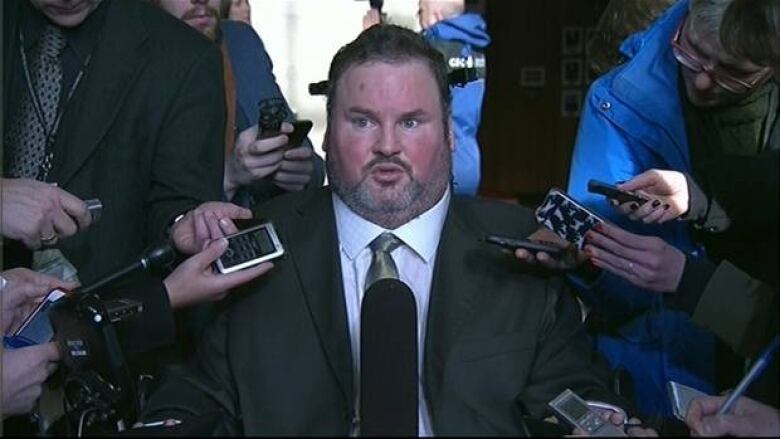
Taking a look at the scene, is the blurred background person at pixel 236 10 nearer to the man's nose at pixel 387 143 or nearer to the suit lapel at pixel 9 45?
the suit lapel at pixel 9 45

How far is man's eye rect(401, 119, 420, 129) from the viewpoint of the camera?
2.55 m

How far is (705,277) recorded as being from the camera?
2.54 metres

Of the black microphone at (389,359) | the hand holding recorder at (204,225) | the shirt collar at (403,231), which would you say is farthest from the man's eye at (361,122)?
the black microphone at (389,359)

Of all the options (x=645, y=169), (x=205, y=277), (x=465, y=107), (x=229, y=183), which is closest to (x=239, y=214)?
(x=205, y=277)

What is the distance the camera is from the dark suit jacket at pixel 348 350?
7.83ft

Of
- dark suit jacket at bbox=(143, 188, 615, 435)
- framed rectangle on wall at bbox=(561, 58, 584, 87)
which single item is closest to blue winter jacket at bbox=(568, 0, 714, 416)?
dark suit jacket at bbox=(143, 188, 615, 435)

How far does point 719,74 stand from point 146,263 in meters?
1.36

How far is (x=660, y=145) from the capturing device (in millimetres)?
2904

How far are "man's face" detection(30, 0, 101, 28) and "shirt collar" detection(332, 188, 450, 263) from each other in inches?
29.7

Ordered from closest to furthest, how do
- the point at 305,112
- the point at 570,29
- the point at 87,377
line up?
the point at 87,377
the point at 305,112
the point at 570,29

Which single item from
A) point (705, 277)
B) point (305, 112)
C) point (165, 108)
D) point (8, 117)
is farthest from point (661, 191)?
point (305, 112)

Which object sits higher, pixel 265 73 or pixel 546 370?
pixel 265 73

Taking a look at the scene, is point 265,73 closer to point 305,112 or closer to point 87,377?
point 305,112

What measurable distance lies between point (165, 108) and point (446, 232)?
2.44 feet
